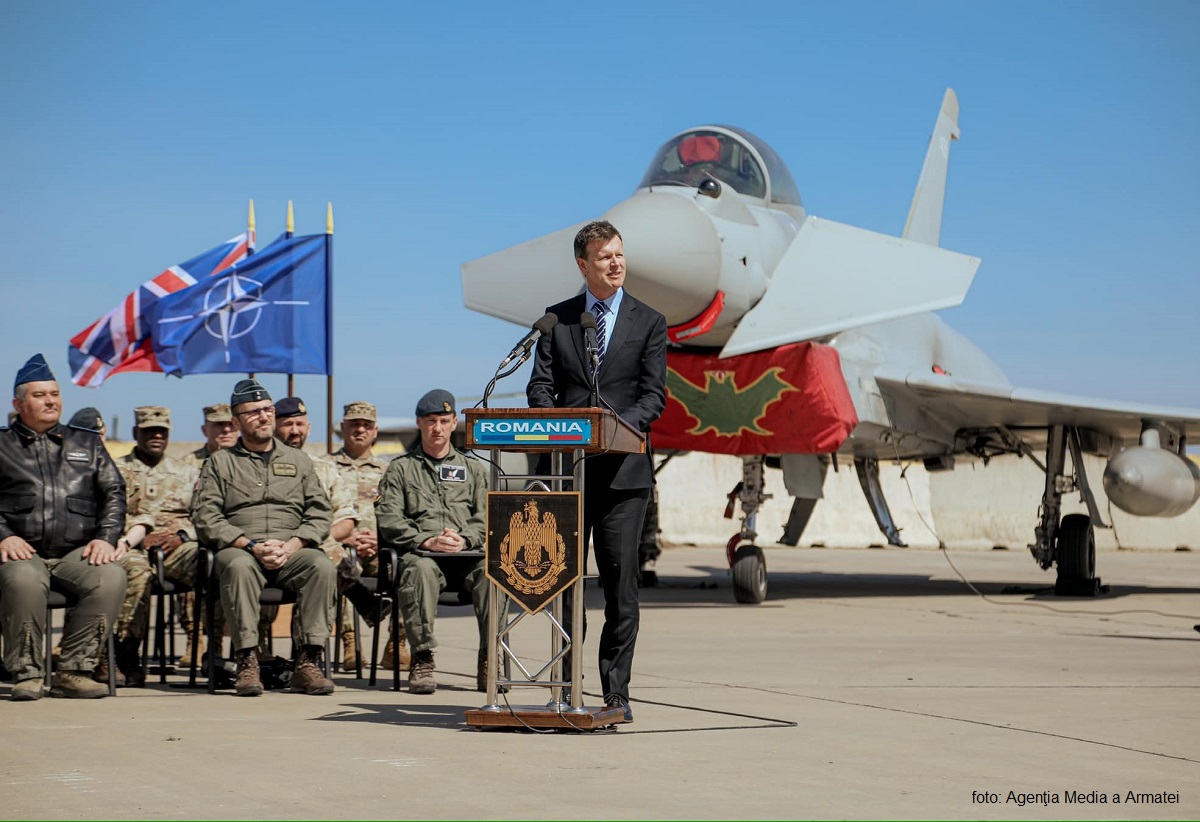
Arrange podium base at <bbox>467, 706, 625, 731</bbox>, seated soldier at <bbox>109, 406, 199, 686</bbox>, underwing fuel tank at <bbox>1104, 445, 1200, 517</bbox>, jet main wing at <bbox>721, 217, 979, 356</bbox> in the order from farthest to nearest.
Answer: underwing fuel tank at <bbox>1104, 445, 1200, 517</bbox>
jet main wing at <bbox>721, 217, 979, 356</bbox>
seated soldier at <bbox>109, 406, 199, 686</bbox>
podium base at <bbox>467, 706, 625, 731</bbox>

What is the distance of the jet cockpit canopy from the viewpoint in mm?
12641

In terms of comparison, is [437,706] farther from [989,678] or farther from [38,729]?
[989,678]

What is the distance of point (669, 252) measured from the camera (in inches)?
446

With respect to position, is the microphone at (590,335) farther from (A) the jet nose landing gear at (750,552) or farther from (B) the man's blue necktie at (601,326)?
(A) the jet nose landing gear at (750,552)

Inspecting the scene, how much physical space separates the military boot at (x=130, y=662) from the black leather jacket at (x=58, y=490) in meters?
0.78

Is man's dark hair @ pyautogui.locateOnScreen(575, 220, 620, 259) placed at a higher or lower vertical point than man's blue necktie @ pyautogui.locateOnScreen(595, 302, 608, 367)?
higher

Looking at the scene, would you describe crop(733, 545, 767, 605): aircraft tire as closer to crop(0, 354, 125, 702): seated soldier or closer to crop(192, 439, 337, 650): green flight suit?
crop(192, 439, 337, 650): green flight suit

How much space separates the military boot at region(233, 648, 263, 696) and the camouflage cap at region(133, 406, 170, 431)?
2.30 metres

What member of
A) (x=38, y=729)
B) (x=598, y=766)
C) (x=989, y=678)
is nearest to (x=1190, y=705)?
(x=989, y=678)

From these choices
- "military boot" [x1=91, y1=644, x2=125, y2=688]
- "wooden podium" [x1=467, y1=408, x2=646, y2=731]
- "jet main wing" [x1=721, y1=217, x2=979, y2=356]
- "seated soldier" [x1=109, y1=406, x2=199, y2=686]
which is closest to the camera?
"wooden podium" [x1=467, y1=408, x2=646, y2=731]

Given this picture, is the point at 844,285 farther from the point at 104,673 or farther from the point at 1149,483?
the point at 104,673

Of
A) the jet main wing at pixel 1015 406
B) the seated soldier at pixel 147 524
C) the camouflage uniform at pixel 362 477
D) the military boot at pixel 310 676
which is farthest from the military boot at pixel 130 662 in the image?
the jet main wing at pixel 1015 406

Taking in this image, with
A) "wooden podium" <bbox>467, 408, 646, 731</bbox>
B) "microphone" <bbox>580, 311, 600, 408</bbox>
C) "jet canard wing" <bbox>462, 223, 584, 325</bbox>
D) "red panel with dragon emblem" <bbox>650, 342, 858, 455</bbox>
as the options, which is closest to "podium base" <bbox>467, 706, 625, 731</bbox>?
"wooden podium" <bbox>467, 408, 646, 731</bbox>

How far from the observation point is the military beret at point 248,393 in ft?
24.0
